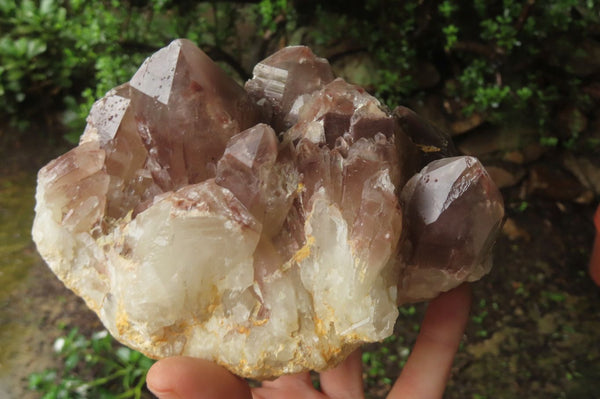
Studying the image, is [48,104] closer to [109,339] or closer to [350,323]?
[109,339]

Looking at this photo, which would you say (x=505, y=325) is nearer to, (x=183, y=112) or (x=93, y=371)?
(x=93, y=371)

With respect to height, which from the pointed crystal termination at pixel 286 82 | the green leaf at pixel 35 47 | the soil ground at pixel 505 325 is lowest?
the soil ground at pixel 505 325

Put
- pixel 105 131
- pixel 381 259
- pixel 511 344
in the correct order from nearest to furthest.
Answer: pixel 381 259 → pixel 105 131 → pixel 511 344

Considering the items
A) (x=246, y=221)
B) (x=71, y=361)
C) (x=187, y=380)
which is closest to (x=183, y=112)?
(x=246, y=221)

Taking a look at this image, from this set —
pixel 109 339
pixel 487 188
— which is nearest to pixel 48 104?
pixel 109 339

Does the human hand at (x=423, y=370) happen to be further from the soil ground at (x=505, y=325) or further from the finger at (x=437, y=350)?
the soil ground at (x=505, y=325)

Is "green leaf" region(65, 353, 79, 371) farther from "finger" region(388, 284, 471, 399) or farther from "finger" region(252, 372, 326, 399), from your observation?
"finger" region(388, 284, 471, 399)

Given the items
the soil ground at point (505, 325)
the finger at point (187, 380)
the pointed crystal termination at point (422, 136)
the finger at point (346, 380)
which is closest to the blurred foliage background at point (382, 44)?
the soil ground at point (505, 325)
